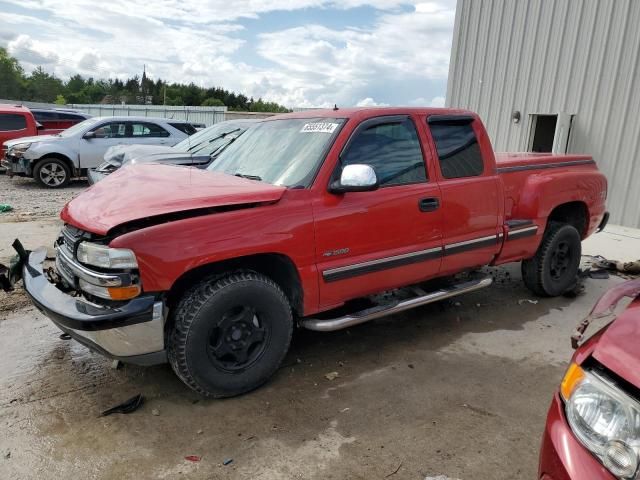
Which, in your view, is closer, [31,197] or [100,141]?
[31,197]

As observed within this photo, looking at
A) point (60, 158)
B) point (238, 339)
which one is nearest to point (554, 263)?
point (238, 339)

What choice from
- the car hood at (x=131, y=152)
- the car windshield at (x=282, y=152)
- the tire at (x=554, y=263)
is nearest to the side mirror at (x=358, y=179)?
the car windshield at (x=282, y=152)

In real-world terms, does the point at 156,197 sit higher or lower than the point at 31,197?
higher

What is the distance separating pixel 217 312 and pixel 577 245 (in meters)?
4.11

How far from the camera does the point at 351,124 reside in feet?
11.7

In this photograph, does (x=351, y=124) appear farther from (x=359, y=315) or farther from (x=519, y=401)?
(x=519, y=401)

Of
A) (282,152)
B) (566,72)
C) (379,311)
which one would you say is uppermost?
(566,72)

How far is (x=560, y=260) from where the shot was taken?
17.2 feet

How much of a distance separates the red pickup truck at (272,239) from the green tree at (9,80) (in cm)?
8423

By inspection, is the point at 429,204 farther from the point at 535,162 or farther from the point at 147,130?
the point at 147,130

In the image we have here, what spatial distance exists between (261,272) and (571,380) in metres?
2.14

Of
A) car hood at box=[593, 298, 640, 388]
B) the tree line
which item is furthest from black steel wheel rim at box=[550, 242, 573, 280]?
the tree line

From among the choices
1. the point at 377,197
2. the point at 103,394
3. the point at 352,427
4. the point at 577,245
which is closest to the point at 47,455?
the point at 103,394

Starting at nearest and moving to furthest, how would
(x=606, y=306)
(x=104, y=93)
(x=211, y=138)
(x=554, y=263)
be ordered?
(x=606, y=306) → (x=554, y=263) → (x=211, y=138) → (x=104, y=93)
